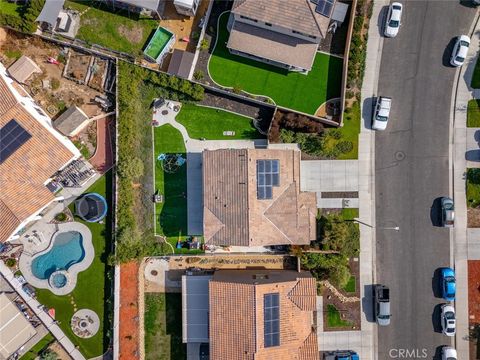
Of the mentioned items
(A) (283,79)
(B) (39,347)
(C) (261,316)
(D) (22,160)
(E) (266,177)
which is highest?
(A) (283,79)

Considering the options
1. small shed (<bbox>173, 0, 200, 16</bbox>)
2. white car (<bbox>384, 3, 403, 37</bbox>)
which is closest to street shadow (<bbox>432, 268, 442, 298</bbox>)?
white car (<bbox>384, 3, 403, 37</bbox>)

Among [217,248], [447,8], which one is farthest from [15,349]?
[447,8]

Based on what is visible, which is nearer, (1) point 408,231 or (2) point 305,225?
(2) point 305,225

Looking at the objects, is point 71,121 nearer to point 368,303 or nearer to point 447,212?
point 368,303

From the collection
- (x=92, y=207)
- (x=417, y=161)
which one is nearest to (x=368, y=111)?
(x=417, y=161)

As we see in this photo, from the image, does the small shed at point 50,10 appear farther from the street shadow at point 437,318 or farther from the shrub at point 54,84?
the street shadow at point 437,318

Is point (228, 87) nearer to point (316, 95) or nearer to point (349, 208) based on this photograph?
point (316, 95)

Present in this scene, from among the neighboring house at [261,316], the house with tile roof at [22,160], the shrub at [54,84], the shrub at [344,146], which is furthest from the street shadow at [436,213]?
the shrub at [54,84]
